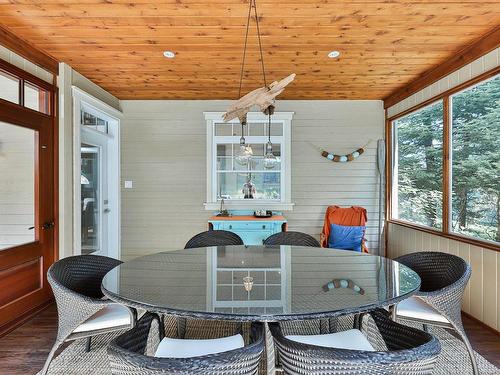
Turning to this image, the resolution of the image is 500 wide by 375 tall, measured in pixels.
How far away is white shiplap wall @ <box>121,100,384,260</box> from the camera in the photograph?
14.8 feet

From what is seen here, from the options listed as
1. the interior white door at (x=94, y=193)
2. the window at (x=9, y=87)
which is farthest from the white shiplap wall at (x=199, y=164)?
the window at (x=9, y=87)

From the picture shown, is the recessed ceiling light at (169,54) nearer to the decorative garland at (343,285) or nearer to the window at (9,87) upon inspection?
the window at (9,87)

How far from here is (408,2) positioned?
7.36 feet

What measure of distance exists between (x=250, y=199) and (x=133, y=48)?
2.53 m

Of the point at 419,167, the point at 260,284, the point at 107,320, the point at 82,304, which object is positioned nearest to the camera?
the point at 260,284

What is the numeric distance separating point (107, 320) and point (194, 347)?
72cm

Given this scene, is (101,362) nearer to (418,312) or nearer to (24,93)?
(418,312)

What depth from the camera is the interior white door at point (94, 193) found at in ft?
12.6

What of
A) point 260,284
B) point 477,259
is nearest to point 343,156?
point 477,259

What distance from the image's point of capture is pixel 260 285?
150cm

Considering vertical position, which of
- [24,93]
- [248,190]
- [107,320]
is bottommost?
[107,320]

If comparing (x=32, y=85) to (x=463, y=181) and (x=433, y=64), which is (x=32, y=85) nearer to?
(x=433, y=64)

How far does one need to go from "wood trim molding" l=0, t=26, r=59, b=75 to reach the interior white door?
784mm

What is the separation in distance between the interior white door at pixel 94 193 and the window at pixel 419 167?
431 cm
